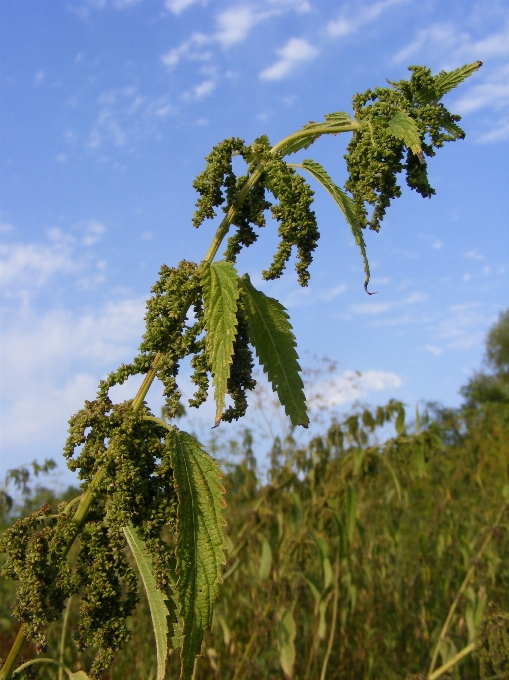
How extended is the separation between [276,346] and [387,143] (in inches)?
22.8

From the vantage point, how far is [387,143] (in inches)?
66.8

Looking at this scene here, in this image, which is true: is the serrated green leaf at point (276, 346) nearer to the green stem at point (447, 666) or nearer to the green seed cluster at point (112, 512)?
the green seed cluster at point (112, 512)

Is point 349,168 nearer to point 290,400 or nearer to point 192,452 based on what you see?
point 290,400

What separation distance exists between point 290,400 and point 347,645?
410 cm

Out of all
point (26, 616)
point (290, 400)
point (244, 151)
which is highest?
point (244, 151)

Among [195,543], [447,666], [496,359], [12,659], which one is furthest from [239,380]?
[496,359]

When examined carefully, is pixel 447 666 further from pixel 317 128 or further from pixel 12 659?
pixel 317 128

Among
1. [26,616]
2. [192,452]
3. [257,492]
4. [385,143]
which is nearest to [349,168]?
[385,143]

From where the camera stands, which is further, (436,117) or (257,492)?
(257,492)

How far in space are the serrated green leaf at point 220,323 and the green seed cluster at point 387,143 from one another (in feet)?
1.38

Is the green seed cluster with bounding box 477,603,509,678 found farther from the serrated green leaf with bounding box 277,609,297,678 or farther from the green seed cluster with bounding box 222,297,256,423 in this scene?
the green seed cluster with bounding box 222,297,256,423

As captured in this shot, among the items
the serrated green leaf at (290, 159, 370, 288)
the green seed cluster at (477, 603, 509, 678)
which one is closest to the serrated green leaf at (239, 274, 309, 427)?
the serrated green leaf at (290, 159, 370, 288)

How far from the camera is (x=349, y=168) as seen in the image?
1.80m

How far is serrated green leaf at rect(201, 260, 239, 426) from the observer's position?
1.54 m
